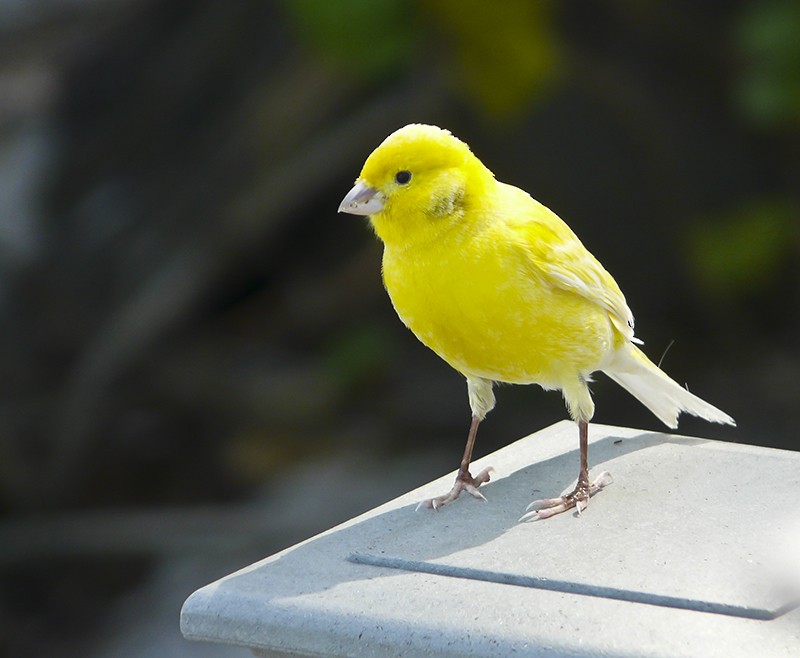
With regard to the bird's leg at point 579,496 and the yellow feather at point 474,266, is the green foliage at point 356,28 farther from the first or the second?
the bird's leg at point 579,496

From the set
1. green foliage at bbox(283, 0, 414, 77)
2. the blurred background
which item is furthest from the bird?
the blurred background

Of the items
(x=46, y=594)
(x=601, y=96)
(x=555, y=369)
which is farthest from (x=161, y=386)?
(x=555, y=369)

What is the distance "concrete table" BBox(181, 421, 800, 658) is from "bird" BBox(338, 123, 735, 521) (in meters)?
0.13

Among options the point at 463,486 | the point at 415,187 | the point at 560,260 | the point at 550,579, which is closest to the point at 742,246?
the point at 560,260

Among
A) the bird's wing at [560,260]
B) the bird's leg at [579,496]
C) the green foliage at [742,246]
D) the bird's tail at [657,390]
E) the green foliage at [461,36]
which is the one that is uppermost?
the green foliage at [461,36]

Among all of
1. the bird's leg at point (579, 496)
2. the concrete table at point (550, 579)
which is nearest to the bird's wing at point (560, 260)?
the bird's leg at point (579, 496)

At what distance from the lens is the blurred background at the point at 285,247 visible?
574cm

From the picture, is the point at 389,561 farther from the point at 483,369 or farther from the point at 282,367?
the point at 282,367

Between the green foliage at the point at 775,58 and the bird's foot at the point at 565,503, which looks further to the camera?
the green foliage at the point at 775,58

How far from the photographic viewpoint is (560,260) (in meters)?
2.85

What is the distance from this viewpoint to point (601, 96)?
6.09 metres

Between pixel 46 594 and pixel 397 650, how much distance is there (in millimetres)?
4253

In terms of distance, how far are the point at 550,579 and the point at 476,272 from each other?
0.72 m

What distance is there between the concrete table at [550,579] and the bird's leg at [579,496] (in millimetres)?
24
